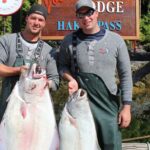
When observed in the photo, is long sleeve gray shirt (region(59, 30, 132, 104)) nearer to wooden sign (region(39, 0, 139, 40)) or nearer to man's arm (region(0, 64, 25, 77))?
man's arm (region(0, 64, 25, 77))

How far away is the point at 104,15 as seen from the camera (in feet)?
28.4

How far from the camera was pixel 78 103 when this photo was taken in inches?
163

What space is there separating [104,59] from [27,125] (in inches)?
34.3

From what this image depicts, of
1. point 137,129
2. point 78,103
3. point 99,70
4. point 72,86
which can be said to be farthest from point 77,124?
point 137,129

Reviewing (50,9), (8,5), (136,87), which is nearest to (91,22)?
(8,5)

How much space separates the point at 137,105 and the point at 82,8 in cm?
463

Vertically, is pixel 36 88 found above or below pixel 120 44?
below

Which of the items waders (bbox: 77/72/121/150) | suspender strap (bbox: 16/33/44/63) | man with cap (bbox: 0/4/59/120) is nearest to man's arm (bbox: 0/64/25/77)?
man with cap (bbox: 0/4/59/120)

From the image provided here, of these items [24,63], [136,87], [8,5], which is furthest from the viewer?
[136,87]

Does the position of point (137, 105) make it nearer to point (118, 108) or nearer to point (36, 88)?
point (118, 108)

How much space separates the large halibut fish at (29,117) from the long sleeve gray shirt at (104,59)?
1.73 feet

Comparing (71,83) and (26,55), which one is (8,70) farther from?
(71,83)

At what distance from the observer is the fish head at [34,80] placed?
4.06 m

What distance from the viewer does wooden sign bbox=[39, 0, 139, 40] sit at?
8.53 metres
